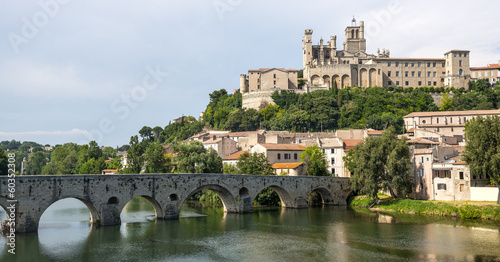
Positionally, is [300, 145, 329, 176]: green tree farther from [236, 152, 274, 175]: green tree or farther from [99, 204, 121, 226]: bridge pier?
[99, 204, 121, 226]: bridge pier

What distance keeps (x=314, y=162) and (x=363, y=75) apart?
49.1 metres

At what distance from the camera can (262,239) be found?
31922 mm

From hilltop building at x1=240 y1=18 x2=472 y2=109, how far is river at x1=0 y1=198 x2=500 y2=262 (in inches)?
2234

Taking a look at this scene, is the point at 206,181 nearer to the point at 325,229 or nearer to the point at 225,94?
the point at 325,229

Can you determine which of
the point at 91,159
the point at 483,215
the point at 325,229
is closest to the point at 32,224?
the point at 325,229

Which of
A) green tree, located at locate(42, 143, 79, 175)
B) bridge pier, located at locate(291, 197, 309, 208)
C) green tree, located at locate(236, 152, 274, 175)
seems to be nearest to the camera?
bridge pier, located at locate(291, 197, 309, 208)

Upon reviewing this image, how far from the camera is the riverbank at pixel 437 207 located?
3800 centimetres

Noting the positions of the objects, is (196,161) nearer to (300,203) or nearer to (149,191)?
(300,203)

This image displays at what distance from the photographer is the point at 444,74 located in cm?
9806

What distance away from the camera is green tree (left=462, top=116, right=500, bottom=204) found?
124 ft

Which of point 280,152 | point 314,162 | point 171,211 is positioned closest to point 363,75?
point 280,152

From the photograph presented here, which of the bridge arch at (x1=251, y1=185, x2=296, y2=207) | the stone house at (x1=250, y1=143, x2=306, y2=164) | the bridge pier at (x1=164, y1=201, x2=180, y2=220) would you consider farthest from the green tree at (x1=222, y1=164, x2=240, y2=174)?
the bridge pier at (x1=164, y1=201, x2=180, y2=220)

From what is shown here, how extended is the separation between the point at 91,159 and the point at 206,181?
4764 cm

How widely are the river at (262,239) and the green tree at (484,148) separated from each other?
4.71m
